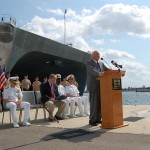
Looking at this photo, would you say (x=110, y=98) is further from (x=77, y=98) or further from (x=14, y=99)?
(x=77, y=98)

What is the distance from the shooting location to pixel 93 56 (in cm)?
891

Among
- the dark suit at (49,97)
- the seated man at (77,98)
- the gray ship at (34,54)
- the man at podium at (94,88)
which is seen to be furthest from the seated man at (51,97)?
the gray ship at (34,54)

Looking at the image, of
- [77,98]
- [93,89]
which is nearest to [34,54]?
[77,98]

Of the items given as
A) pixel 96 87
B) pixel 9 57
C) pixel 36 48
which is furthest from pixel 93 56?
pixel 36 48

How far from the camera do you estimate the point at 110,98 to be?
8242 millimetres

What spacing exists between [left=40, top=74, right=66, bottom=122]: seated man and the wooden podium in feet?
7.62

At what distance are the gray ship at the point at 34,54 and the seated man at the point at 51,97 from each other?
10714mm

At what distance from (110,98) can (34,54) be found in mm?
19198

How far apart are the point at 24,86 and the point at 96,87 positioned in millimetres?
9400

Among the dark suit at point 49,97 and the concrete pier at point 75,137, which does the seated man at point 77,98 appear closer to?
the dark suit at point 49,97

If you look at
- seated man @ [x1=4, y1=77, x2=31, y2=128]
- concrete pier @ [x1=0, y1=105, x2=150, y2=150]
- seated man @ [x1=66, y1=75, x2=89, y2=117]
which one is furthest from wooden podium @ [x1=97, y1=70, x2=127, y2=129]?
seated man @ [x1=66, y1=75, x2=89, y2=117]

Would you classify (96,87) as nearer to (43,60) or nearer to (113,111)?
(113,111)

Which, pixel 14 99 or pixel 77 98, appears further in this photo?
pixel 77 98

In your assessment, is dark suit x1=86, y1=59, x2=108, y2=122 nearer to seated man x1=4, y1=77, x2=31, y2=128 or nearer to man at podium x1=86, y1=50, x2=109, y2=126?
man at podium x1=86, y1=50, x2=109, y2=126
